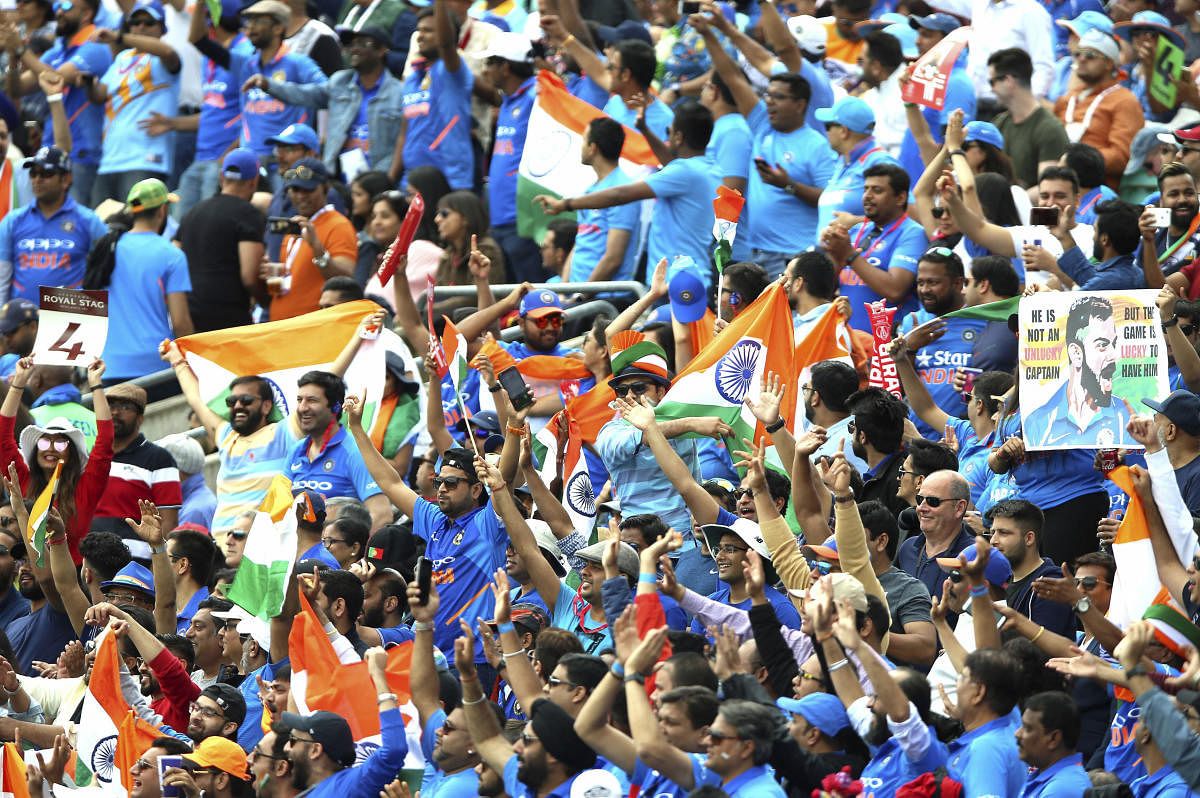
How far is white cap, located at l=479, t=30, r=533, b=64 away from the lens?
14250 mm

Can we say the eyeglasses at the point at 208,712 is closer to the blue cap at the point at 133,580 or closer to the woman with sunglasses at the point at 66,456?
the blue cap at the point at 133,580

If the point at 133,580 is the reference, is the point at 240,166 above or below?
above

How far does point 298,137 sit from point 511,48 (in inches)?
63.5

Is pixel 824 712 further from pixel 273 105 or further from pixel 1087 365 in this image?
pixel 273 105

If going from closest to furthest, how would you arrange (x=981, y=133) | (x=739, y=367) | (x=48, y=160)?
(x=739, y=367)
(x=981, y=133)
(x=48, y=160)

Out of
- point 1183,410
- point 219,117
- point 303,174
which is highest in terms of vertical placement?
point 1183,410

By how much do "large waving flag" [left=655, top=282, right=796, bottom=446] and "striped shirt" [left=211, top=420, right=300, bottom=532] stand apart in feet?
8.05

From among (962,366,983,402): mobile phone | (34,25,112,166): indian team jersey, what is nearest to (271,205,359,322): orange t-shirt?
(34,25,112,166): indian team jersey

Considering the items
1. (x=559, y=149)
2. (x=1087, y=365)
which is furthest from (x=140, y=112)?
(x=1087, y=365)

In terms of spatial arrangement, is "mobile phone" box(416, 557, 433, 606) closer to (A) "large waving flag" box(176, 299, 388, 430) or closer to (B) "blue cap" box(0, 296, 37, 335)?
(A) "large waving flag" box(176, 299, 388, 430)

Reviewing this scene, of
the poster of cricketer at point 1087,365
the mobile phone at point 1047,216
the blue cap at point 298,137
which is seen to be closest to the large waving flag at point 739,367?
the poster of cricketer at point 1087,365

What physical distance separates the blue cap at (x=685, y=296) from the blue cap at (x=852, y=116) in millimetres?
2062

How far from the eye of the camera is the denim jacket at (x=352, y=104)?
50.2ft

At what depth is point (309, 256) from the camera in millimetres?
13297
